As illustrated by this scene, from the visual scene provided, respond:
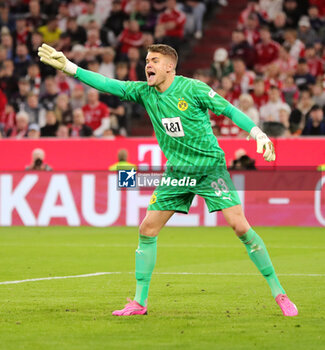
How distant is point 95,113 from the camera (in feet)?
71.8

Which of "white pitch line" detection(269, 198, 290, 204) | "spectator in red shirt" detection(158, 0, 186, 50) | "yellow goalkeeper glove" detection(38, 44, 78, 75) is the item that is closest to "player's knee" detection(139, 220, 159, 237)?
"yellow goalkeeper glove" detection(38, 44, 78, 75)

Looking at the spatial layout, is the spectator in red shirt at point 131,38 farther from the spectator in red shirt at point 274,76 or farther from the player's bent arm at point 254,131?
the player's bent arm at point 254,131

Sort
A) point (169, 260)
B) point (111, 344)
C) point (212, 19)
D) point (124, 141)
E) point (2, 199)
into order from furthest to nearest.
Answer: point (212, 19), point (124, 141), point (2, 199), point (169, 260), point (111, 344)

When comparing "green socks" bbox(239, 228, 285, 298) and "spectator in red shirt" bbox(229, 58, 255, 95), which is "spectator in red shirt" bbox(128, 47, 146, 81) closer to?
"spectator in red shirt" bbox(229, 58, 255, 95)

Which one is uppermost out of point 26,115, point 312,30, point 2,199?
point 312,30

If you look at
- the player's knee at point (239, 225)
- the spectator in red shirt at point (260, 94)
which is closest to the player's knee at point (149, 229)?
the player's knee at point (239, 225)

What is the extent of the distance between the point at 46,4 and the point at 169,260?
14.8 m

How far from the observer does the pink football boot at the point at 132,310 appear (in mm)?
7883

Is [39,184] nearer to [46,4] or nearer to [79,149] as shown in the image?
[79,149]

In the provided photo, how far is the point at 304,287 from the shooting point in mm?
9820

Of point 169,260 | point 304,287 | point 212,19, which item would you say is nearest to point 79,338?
point 304,287

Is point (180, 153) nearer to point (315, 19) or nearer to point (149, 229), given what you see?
point (149, 229)

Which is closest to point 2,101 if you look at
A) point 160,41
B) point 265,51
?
point 160,41

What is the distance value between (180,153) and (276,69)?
13.9 metres
